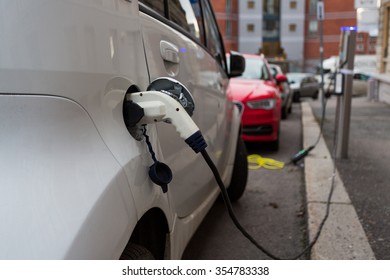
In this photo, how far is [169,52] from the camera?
208 centimetres

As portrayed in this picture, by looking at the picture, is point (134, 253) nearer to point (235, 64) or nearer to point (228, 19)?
point (235, 64)

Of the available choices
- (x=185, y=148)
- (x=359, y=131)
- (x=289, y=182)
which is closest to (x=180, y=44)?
(x=185, y=148)

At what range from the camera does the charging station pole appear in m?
5.64

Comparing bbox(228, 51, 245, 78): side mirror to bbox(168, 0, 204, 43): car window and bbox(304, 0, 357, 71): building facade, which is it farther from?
bbox(304, 0, 357, 71): building facade

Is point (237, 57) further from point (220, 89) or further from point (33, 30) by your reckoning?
point (33, 30)

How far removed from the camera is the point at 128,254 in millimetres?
1568

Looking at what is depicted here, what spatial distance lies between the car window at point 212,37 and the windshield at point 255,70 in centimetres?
444

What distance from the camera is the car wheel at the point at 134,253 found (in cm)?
156

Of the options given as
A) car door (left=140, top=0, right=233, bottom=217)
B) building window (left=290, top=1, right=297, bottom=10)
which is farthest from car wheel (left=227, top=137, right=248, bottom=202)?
building window (left=290, top=1, right=297, bottom=10)

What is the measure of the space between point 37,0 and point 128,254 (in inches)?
35.2

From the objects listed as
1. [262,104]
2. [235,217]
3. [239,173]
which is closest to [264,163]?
[262,104]

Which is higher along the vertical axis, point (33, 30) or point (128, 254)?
point (33, 30)

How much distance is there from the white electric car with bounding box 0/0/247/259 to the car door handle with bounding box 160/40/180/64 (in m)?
0.12

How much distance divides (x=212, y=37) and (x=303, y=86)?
1780 centimetres
